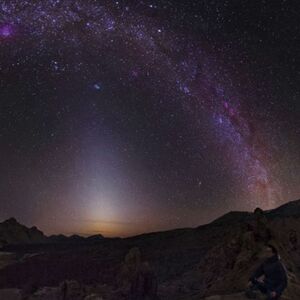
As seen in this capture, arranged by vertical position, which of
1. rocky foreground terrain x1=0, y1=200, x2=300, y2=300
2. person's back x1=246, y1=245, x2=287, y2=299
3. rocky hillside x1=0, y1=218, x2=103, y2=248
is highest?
rocky hillside x1=0, y1=218, x2=103, y2=248

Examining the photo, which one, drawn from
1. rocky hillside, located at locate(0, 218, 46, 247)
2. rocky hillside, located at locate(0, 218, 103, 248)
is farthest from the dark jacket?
rocky hillside, located at locate(0, 218, 46, 247)

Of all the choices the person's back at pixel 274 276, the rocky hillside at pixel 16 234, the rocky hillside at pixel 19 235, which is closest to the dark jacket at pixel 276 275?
the person's back at pixel 274 276

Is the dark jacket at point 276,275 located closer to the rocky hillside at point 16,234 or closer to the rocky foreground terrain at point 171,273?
the rocky foreground terrain at point 171,273

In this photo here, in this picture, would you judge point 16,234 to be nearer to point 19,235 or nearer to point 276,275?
point 19,235

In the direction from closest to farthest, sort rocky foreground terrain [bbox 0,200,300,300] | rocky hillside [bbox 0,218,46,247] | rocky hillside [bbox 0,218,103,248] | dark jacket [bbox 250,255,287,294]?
dark jacket [bbox 250,255,287,294] → rocky foreground terrain [bbox 0,200,300,300] → rocky hillside [bbox 0,218,103,248] → rocky hillside [bbox 0,218,46,247]

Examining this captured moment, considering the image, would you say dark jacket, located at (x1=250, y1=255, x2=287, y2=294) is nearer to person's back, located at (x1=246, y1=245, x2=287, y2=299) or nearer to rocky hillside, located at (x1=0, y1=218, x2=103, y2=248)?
person's back, located at (x1=246, y1=245, x2=287, y2=299)

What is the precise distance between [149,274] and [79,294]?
24.5 feet

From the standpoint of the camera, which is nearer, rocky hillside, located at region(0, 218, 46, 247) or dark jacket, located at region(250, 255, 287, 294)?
dark jacket, located at region(250, 255, 287, 294)

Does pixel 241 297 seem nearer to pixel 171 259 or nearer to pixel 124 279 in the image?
pixel 124 279

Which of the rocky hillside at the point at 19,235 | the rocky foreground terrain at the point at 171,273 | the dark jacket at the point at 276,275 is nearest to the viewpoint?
the dark jacket at the point at 276,275

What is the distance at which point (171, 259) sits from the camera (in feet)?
218

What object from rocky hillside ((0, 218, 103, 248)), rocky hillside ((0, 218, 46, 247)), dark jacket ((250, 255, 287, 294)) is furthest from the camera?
rocky hillside ((0, 218, 46, 247))

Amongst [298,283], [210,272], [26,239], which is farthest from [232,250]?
[26,239]

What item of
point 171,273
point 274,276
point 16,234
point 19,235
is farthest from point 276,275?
point 19,235
